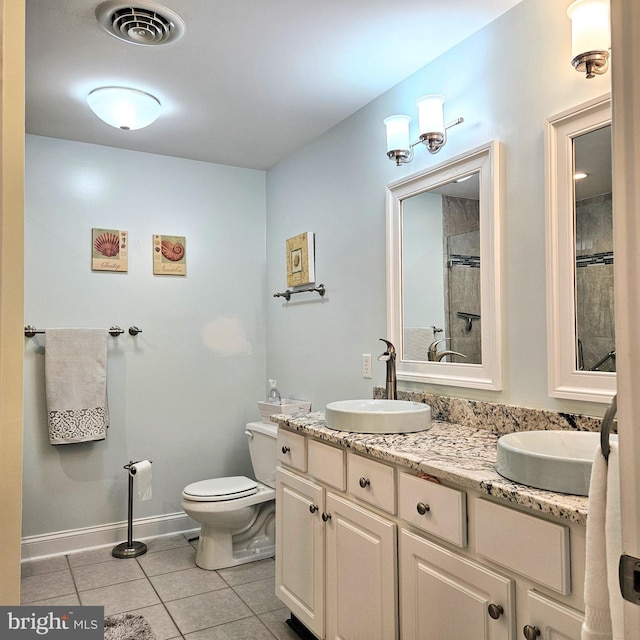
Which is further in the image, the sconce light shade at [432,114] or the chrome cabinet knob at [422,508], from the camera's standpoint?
the sconce light shade at [432,114]

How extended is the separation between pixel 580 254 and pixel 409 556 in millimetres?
1047

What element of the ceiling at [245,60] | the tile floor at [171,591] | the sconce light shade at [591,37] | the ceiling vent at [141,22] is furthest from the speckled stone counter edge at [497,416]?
the ceiling vent at [141,22]

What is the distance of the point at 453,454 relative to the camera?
1.58m

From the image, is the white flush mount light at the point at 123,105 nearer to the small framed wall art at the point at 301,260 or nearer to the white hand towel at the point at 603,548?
the small framed wall art at the point at 301,260

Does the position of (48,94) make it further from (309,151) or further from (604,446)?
(604,446)

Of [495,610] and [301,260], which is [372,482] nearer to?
[495,610]

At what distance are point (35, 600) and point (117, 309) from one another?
1.57 m

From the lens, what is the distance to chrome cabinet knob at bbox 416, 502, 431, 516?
1.50 metres

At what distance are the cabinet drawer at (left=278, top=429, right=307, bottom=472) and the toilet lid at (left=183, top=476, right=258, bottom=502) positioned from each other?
70cm

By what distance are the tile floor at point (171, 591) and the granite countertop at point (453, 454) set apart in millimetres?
900

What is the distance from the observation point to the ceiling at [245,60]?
1.91m

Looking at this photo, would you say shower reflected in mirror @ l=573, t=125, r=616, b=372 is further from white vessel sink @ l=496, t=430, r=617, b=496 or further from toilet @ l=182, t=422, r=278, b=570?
toilet @ l=182, t=422, r=278, b=570

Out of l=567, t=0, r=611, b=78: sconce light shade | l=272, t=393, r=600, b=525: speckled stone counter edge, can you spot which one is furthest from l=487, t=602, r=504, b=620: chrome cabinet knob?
l=567, t=0, r=611, b=78: sconce light shade

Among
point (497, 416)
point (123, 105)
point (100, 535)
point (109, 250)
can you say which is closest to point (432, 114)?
point (497, 416)
